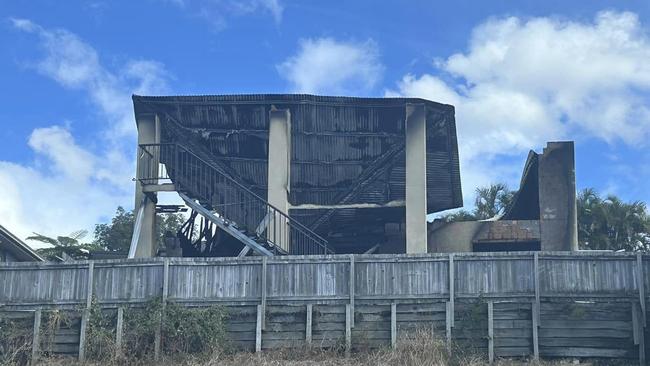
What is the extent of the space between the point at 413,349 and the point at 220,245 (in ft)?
38.2

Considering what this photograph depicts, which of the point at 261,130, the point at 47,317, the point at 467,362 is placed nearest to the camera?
the point at 467,362

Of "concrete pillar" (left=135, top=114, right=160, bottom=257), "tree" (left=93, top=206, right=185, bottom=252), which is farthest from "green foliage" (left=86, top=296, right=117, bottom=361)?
"tree" (left=93, top=206, right=185, bottom=252)

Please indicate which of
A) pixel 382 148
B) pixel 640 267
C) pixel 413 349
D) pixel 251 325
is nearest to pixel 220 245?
pixel 382 148

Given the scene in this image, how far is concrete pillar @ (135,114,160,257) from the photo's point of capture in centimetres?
2512

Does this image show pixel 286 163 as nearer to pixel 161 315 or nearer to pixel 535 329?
pixel 161 315

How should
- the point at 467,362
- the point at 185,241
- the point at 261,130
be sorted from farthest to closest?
the point at 185,241 → the point at 261,130 → the point at 467,362

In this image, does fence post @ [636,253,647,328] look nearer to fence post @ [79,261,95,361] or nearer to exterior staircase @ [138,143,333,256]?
exterior staircase @ [138,143,333,256]

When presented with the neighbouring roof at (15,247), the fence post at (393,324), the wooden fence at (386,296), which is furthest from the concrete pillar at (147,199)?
the fence post at (393,324)

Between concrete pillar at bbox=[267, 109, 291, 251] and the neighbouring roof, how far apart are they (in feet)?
24.3

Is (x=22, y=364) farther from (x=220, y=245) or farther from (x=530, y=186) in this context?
(x=530, y=186)

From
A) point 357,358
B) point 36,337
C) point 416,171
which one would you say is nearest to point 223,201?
point 416,171

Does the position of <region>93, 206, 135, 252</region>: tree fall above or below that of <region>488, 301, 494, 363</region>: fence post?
above

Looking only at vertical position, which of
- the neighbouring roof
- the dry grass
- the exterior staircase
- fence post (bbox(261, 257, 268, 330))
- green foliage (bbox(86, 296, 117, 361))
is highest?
the exterior staircase

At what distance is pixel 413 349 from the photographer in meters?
17.3
